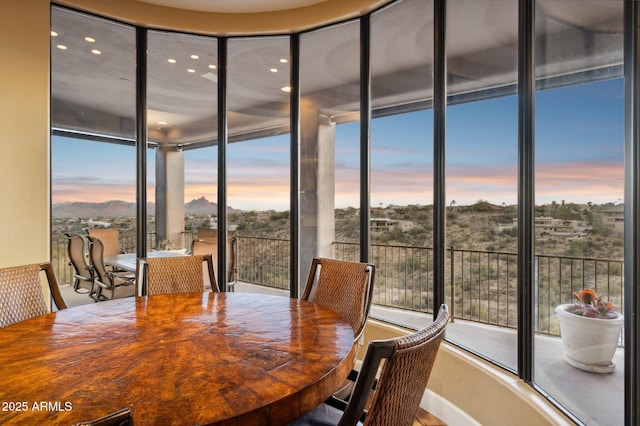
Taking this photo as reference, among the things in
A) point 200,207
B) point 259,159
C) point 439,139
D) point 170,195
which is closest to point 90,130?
point 170,195

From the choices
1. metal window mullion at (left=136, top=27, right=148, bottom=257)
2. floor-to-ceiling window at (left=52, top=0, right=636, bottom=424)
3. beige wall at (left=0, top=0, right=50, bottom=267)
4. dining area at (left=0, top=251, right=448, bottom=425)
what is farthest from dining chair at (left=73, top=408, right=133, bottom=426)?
metal window mullion at (left=136, top=27, right=148, bottom=257)

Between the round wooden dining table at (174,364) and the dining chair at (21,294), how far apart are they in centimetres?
33

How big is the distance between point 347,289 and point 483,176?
47.3 inches

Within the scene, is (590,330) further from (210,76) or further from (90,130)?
(90,130)

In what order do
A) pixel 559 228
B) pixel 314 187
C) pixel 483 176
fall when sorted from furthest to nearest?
1. pixel 314 187
2. pixel 483 176
3. pixel 559 228

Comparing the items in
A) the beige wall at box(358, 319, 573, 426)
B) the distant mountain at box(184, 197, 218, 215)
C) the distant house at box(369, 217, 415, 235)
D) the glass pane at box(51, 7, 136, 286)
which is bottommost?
the beige wall at box(358, 319, 573, 426)

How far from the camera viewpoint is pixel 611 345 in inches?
59.7

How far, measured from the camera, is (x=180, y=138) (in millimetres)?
3783

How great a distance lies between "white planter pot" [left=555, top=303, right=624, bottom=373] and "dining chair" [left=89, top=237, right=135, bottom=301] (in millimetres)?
3480

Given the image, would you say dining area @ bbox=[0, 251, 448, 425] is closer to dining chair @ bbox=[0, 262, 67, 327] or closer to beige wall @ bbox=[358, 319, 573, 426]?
dining chair @ bbox=[0, 262, 67, 327]

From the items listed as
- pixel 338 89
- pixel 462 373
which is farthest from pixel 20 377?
pixel 338 89

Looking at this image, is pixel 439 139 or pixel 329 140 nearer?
pixel 439 139

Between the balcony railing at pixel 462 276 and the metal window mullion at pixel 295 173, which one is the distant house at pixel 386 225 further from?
the metal window mullion at pixel 295 173

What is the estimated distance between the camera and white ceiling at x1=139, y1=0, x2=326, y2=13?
3371 mm
